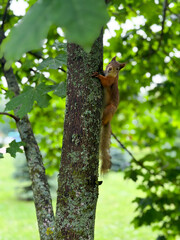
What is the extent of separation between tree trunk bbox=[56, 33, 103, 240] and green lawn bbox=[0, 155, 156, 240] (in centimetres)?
551

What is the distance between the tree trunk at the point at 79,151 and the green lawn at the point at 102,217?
5.51m

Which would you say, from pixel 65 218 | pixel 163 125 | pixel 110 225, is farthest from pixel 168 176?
pixel 110 225

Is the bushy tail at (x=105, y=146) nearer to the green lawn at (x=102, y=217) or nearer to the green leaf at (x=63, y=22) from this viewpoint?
the green leaf at (x=63, y=22)

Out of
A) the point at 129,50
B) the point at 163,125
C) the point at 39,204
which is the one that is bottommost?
the point at 39,204

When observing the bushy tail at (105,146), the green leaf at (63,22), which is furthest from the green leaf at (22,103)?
the green leaf at (63,22)

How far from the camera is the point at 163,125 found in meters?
4.32

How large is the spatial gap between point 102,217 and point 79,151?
731 centimetres

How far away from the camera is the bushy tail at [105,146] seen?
2137mm

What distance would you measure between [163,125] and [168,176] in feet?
4.37

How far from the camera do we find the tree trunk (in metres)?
1.29

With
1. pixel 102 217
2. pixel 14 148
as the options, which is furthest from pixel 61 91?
pixel 102 217

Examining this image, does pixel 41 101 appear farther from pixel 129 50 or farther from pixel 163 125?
pixel 163 125

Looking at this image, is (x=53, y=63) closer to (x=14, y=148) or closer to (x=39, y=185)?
(x=14, y=148)

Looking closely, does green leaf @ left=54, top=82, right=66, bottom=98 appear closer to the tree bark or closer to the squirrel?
the tree bark
